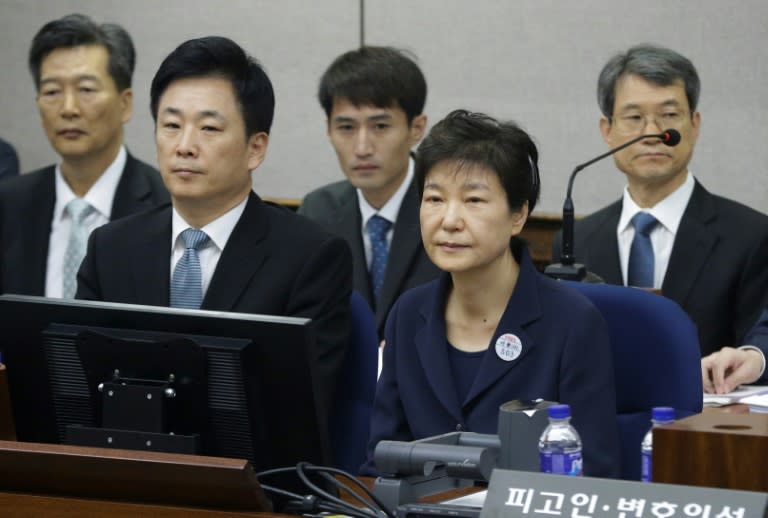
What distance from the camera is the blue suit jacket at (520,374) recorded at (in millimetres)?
2328

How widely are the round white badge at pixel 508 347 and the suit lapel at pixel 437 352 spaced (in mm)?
102

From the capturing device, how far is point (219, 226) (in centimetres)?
273

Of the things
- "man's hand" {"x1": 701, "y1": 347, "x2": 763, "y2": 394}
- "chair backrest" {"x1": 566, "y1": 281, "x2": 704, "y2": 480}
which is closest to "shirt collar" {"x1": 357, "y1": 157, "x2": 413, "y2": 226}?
"man's hand" {"x1": 701, "y1": 347, "x2": 763, "y2": 394}

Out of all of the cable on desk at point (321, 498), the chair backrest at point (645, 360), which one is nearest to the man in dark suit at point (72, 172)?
the chair backrest at point (645, 360)

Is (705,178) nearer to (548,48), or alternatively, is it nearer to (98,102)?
(548,48)

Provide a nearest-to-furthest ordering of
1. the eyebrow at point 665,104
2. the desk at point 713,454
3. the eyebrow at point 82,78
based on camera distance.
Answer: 1. the desk at point 713,454
2. the eyebrow at point 665,104
3. the eyebrow at point 82,78

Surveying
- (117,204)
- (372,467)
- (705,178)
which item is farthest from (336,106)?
(372,467)

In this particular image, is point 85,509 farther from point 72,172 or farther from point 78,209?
point 72,172

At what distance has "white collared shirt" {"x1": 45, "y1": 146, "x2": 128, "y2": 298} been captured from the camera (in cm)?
409

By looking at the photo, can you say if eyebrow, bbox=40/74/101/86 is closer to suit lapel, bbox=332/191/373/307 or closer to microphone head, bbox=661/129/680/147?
suit lapel, bbox=332/191/373/307

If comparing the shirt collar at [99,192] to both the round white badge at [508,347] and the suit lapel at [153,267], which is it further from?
the round white badge at [508,347]

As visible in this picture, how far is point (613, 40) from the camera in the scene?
4.91 meters

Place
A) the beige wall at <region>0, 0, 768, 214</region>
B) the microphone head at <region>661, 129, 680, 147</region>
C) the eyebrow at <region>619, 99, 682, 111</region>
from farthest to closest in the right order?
the beige wall at <region>0, 0, 768, 214</region> → the eyebrow at <region>619, 99, 682, 111</region> → the microphone head at <region>661, 129, 680, 147</region>

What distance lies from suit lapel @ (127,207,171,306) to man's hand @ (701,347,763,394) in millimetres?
1286
